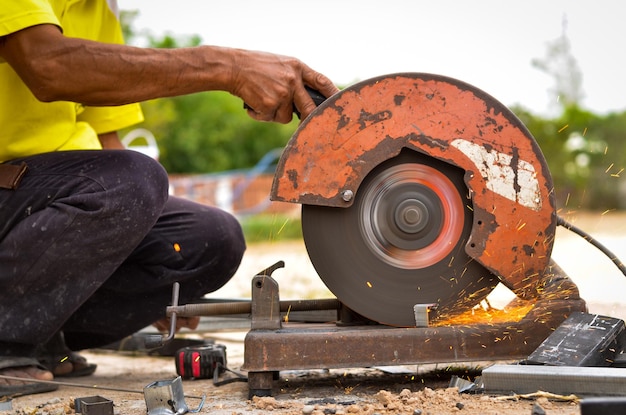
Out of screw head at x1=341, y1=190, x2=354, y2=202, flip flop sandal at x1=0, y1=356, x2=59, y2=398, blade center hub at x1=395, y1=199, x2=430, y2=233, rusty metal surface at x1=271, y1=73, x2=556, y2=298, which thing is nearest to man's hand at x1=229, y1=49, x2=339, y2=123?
rusty metal surface at x1=271, y1=73, x2=556, y2=298

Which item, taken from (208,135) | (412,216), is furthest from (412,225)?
(208,135)

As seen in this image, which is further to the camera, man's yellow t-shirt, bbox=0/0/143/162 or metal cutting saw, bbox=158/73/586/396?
man's yellow t-shirt, bbox=0/0/143/162

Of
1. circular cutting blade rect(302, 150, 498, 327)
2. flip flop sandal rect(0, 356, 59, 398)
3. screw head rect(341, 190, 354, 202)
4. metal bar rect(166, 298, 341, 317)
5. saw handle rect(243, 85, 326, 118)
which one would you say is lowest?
flip flop sandal rect(0, 356, 59, 398)

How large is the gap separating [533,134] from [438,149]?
310 inches

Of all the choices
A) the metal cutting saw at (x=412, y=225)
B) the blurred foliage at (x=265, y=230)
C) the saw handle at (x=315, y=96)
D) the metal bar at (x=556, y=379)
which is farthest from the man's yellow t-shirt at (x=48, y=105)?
the blurred foliage at (x=265, y=230)

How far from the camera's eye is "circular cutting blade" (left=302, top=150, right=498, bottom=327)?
2389mm

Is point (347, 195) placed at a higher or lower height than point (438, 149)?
lower

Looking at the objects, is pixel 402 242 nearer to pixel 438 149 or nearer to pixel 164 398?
pixel 438 149

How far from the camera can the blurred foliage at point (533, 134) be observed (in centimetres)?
1445

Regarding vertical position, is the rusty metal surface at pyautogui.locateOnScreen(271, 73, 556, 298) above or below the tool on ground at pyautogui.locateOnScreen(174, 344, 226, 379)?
above

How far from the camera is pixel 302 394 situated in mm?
2398

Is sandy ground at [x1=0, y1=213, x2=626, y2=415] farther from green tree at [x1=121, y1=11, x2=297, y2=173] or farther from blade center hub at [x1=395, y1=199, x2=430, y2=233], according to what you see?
green tree at [x1=121, y1=11, x2=297, y2=173]

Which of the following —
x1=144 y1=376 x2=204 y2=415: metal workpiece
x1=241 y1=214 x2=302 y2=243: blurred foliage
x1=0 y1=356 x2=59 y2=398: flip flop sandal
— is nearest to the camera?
x1=144 y1=376 x2=204 y2=415: metal workpiece

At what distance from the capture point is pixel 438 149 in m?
2.35
